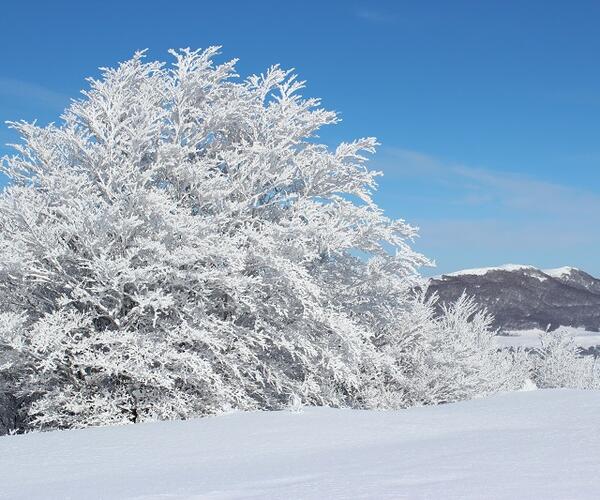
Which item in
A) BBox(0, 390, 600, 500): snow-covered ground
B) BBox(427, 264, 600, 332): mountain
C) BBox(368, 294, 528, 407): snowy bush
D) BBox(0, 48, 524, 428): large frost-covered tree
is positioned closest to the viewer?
BBox(0, 390, 600, 500): snow-covered ground

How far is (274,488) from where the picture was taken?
455 cm

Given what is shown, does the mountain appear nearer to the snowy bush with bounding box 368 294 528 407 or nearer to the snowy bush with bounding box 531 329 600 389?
the snowy bush with bounding box 531 329 600 389

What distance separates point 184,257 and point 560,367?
31568mm

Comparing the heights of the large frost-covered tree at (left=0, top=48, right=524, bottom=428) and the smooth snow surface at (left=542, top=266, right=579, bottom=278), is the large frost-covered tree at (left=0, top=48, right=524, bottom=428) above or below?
below

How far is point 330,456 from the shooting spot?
600cm

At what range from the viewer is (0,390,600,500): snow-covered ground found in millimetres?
4328

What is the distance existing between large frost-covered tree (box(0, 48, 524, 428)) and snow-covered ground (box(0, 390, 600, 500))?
395 centimetres

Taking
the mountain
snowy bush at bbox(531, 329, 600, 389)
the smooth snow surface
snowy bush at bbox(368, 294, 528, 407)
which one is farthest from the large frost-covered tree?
the smooth snow surface

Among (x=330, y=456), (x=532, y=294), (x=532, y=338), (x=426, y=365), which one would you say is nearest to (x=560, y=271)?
(x=532, y=294)

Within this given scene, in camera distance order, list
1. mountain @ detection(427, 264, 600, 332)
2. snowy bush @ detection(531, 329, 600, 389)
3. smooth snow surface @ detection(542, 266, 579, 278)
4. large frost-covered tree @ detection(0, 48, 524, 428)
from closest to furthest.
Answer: large frost-covered tree @ detection(0, 48, 524, 428)
snowy bush @ detection(531, 329, 600, 389)
mountain @ detection(427, 264, 600, 332)
smooth snow surface @ detection(542, 266, 579, 278)

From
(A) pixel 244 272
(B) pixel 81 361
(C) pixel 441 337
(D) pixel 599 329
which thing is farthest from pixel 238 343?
(D) pixel 599 329

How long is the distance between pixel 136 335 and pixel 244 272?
2887mm

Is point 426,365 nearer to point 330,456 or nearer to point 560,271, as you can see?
point 330,456

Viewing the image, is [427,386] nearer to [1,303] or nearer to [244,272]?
[244,272]
